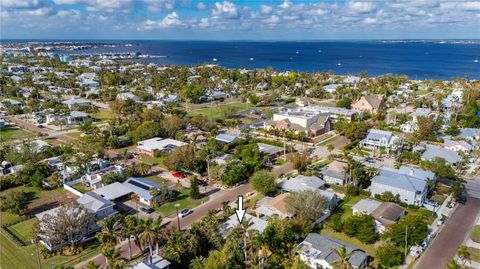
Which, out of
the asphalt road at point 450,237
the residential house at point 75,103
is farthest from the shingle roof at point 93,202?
the residential house at point 75,103

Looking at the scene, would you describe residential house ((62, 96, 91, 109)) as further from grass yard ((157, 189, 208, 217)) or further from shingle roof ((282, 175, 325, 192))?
shingle roof ((282, 175, 325, 192))

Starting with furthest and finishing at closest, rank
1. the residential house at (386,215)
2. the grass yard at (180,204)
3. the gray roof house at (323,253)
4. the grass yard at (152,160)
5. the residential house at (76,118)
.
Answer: the residential house at (76,118) → the grass yard at (152,160) → the grass yard at (180,204) → the residential house at (386,215) → the gray roof house at (323,253)

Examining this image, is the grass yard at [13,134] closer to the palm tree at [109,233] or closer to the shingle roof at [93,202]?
the shingle roof at [93,202]

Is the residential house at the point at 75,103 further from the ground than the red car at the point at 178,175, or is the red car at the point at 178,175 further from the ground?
the residential house at the point at 75,103

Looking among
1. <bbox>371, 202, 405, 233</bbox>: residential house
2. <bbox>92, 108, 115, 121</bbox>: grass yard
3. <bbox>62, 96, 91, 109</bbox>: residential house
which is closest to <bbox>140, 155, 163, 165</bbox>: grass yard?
<bbox>92, 108, 115, 121</bbox>: grass yard

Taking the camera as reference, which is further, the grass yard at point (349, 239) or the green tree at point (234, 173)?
the green tree at point (234, 173)

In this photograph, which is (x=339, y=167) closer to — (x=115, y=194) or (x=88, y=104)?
(x=115, y=194)

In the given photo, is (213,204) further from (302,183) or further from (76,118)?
(76,118)

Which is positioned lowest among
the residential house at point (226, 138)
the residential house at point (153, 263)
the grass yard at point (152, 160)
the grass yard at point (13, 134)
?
the grass yard at point (152, 160)
